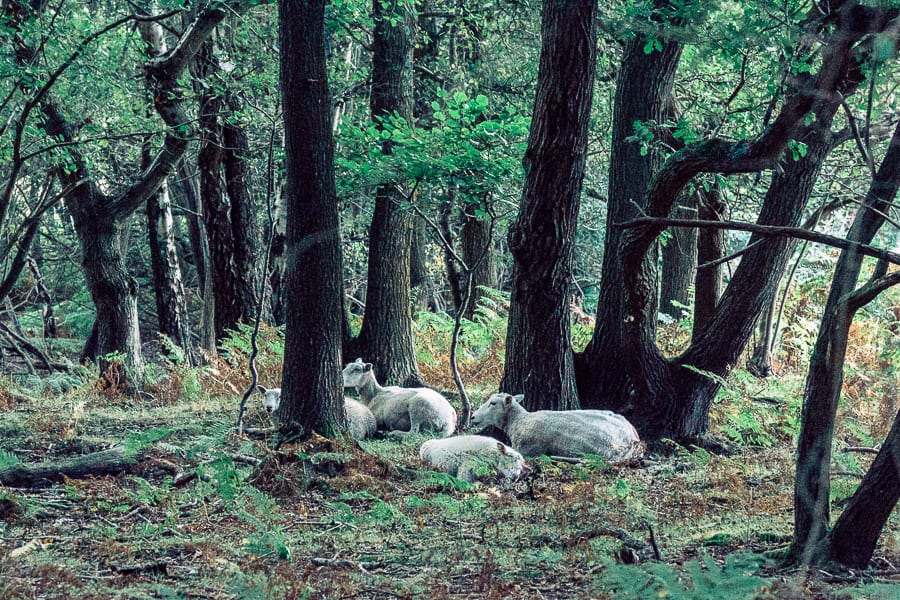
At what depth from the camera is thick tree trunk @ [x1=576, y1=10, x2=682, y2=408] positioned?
1163 cm

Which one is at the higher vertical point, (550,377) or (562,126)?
(562,126)

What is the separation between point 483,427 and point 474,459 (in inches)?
94.7

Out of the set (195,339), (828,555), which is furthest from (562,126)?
(195,339)

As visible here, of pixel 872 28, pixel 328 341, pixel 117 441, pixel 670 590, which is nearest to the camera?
pixel 670 590

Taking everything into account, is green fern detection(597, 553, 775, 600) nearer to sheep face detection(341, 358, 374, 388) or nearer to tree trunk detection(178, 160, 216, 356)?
sheep face detection(341, 358, 374, 388)

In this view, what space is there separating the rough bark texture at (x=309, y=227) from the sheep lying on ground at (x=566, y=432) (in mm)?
2188

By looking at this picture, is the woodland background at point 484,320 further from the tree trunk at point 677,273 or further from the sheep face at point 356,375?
the sheep face at point 356,375

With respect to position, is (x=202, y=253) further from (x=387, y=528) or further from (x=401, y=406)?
(x=387, y=528)

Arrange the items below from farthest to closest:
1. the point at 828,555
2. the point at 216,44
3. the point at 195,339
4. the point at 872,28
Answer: the point at 195,339 → the point at 216,44 → the point at 872,28 → the point at 828,555

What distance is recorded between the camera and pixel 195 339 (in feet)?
92.1

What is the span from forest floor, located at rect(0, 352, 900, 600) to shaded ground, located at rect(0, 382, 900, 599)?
0.02m

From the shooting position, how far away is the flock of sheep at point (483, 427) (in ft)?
28.9

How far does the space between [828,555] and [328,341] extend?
18.9 ft

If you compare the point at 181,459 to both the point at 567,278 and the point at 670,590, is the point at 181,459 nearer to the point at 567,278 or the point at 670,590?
the point at 567,278
